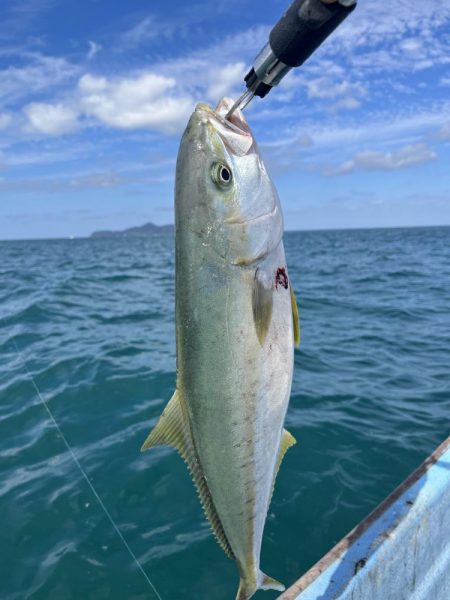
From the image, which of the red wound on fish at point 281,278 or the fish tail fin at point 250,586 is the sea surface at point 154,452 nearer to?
the fish tail fin at point 250,586

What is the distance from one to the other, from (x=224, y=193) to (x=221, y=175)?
0.07 meters

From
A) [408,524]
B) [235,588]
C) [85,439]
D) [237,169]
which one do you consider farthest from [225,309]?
[85,439]

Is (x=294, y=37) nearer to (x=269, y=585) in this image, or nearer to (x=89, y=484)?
(x=269, y=585)

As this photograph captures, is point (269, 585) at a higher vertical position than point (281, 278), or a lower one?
lower

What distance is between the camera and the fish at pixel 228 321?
6.62ft

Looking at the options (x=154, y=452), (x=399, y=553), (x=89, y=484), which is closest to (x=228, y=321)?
(x=399, y=553)

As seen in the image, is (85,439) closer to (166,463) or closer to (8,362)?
(166,463)

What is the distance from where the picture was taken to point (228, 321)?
6.57 ft

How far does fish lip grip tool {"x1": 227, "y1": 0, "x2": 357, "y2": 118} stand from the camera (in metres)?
1.77

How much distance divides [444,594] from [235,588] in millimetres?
1589

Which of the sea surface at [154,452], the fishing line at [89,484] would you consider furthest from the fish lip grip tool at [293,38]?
the fishing line at [89,484]

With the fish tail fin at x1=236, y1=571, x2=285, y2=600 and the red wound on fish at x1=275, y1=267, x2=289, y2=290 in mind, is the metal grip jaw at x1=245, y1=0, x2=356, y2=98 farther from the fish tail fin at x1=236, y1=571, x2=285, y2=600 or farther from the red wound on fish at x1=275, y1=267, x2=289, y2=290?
the fish tail fin at x1=236, y1=571, x2=285, y2=600

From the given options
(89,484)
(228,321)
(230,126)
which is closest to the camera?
(228,321)

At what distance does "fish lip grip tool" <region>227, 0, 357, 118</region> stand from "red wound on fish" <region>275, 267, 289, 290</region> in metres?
0.72
